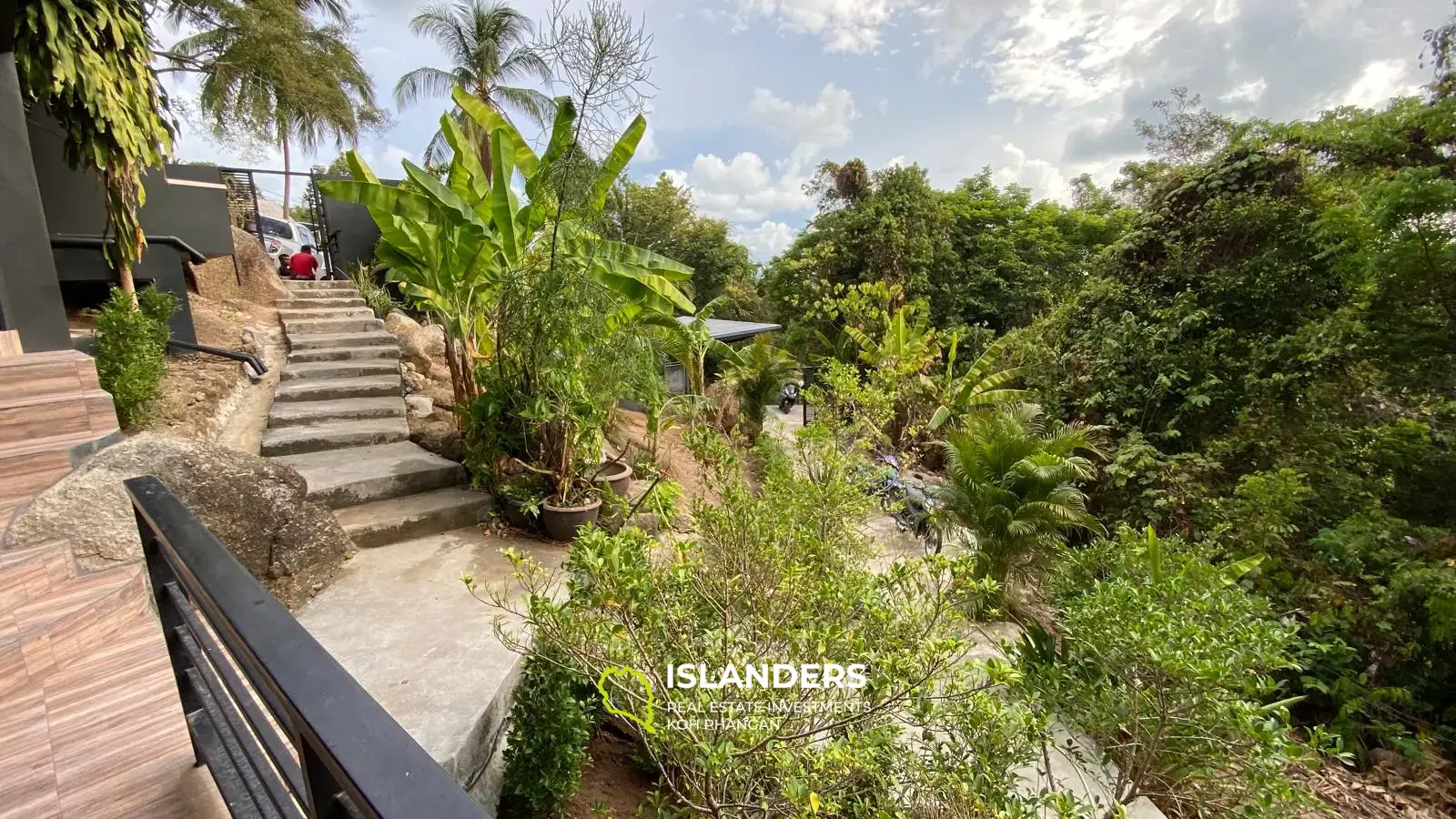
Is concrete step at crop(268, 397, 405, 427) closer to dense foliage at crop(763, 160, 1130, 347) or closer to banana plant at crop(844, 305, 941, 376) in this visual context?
banana plant at crop(844, 305, 941, 376)

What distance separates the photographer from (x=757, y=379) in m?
8.40

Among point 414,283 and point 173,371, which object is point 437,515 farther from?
point 173,371

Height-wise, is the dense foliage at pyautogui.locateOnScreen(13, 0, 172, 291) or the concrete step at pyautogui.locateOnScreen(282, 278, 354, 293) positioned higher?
the dense foliage at pyautogui.locateOnScreen(13, 0, 172, 291)

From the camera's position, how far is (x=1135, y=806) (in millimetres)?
2842

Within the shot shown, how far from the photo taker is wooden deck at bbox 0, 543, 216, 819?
4.28ft

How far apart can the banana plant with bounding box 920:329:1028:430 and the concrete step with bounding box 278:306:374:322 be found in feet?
25.9

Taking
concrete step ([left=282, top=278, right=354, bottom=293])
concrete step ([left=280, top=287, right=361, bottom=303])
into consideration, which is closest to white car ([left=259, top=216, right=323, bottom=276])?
concrete step ([left=282, top=278, right=354, bottom=293])

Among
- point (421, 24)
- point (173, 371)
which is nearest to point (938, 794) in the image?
point (173, 371)

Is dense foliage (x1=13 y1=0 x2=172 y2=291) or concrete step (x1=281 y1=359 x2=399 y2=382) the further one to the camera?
concrete step (x1=281 y1=359 x2=399 y2=382)

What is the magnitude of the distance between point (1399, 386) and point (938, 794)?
6195 mm

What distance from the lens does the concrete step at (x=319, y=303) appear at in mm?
6908

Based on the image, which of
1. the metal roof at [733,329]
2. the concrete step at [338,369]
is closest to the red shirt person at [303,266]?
the concrete step at [338,369]

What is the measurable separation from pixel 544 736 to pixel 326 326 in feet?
20.9

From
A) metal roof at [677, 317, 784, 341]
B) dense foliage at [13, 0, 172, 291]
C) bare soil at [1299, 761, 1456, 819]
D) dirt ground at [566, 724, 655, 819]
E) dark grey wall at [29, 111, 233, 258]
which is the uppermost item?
dense foliage at [13, 0, 172, 291]
